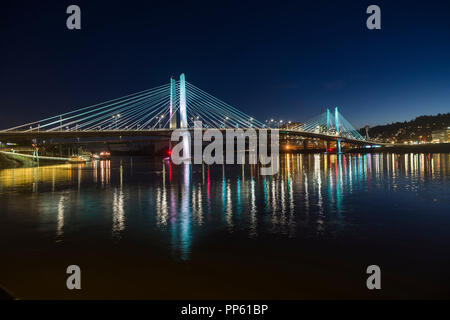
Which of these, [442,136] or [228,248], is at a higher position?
[442,136]

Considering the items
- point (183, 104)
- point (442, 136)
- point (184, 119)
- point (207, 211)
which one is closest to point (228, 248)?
point (207, 211)

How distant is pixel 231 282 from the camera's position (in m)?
6.09

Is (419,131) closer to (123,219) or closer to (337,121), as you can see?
(337,121)

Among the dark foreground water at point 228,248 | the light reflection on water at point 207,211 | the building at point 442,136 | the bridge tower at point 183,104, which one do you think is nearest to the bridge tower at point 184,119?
the bridge tower at point 183,104

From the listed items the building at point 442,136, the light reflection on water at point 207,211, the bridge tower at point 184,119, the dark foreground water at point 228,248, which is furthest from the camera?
the building at point 442,136

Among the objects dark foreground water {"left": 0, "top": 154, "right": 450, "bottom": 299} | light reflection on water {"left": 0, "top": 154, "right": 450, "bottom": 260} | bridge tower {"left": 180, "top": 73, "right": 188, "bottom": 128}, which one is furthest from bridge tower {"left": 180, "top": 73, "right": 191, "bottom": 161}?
dark foreground water {"left": 0, "top": 154, "right": 450, "bottom": 299}

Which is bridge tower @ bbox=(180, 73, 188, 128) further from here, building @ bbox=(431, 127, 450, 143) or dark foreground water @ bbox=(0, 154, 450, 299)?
building @ bbox=(431, 127, 450, 143)

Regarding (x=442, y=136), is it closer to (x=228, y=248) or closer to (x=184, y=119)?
(x=184, y=119)

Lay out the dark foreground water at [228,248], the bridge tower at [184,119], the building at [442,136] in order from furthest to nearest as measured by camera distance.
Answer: the building at [442,136]
the bridge tower at [184,119]
the dark foreground water at [228,248]

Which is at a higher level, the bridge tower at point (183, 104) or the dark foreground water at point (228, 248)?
the bridge tower at point (183, 104)

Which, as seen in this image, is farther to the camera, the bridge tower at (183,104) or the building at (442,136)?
the building at (442,136)

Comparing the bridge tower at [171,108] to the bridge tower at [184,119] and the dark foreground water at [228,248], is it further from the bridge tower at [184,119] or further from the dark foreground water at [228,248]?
the dark foreground water at [228,248]
